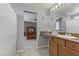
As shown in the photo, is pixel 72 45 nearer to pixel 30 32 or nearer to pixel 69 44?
pixel 69 44

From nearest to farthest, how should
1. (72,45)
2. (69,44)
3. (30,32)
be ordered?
(72,45) → (69,44) → (30,32)

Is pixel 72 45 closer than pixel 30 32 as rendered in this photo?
Yes

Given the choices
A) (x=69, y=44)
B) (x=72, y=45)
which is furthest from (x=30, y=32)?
→ (x=72, y=45)

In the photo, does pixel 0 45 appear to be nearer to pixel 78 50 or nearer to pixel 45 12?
pixel 78 50

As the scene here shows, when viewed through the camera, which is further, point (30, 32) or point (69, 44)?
point (30, 32)

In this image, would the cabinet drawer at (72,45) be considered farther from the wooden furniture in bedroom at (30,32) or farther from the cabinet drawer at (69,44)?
the wooden furniture in bedroom at (30,32)

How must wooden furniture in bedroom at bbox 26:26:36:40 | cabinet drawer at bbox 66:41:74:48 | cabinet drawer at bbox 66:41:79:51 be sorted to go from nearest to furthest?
cabinet drawer at bbox 66:41:79:51 → cabinet drawer at bbox 66:41:74:48 → wooden furniture in bedroom at bbox 26:26:36:40

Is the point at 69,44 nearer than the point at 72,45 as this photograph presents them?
No

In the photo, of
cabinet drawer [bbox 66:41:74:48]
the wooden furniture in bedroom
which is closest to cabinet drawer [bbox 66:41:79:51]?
cabinet drawer [bbox 66:41:74:48]

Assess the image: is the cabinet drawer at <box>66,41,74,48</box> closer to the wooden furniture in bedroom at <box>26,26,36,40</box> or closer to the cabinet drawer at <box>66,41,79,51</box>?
the cabinet drawer at <box>66,41,79,51</box>

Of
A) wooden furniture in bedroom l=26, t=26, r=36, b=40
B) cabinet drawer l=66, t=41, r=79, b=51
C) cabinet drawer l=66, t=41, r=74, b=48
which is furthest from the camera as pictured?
wooden furniture in bedroom l=26, t=26, r=36, b=40

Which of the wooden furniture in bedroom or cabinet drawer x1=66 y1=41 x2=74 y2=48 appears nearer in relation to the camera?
cabinet drawer x1=66 y1=41 x2=74 y2=48

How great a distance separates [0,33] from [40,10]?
4089 millimetres

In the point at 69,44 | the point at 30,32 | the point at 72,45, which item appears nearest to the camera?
the point at 72,45
